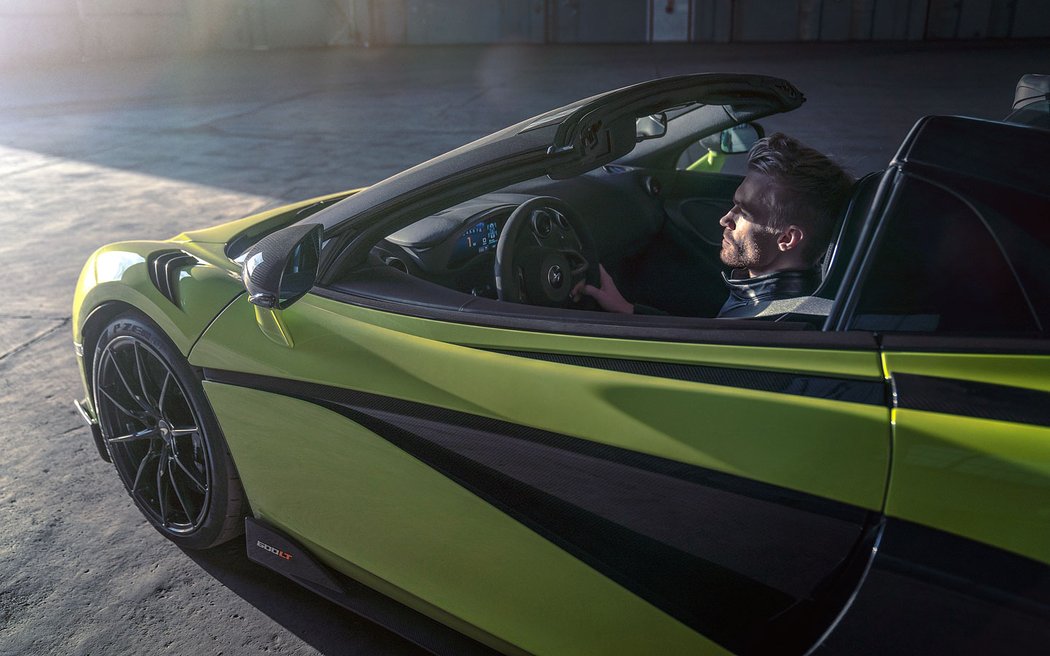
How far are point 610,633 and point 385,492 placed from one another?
0.58 metres

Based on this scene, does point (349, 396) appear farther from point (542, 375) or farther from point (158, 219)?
point (158, 219)

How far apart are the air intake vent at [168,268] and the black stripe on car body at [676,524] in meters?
1.02

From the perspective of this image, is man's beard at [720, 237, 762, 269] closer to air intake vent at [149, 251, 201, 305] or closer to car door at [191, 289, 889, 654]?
car door at [191, 289, 889, 654]

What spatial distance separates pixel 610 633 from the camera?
1.59 metres

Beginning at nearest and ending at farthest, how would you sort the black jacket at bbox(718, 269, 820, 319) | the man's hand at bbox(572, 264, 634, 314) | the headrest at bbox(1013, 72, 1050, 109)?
the black jacket at bbox(718, 269, 820, 319) < the man's hand at bbox(572, 264, 634, 314) < the headrest at bbox(1013, 72, 1050, 109)

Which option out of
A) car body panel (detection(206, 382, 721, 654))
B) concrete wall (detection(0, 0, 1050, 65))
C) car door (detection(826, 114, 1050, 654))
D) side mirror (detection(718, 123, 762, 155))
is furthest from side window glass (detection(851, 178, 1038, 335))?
concrete wall (detection(0, 0, 1050, 65))

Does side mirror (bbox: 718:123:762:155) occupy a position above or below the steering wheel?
above

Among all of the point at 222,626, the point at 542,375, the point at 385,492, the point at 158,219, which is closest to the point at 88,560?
the point at 222,626

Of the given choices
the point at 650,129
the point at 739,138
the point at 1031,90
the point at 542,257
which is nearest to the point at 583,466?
the point at 542,257

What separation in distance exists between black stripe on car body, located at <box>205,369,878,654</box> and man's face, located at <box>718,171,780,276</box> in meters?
0.91

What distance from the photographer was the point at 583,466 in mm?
1537

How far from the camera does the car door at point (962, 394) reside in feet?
3.91

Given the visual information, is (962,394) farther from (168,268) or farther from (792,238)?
(168,268)

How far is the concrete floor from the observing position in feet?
8.04
